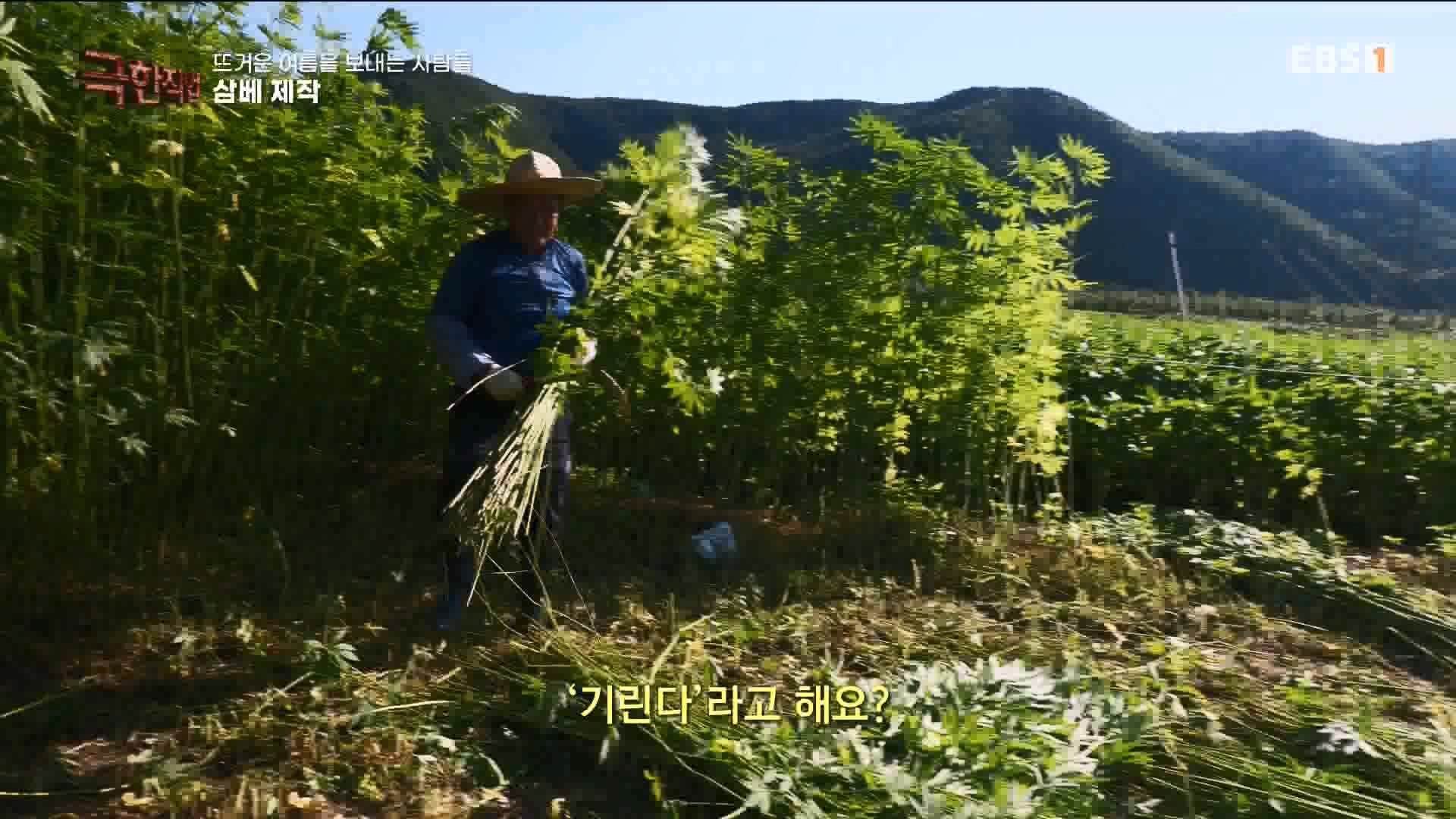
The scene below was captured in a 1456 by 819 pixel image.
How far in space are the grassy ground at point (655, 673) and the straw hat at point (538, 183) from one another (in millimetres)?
1383

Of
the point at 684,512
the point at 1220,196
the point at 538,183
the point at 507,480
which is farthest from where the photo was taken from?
the point at 1220,196

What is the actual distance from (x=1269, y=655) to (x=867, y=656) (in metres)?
1.38

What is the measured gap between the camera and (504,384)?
10.1 ft

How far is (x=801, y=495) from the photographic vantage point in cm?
478

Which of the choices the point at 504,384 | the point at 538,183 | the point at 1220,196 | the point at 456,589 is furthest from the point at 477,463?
the point at 1220,196

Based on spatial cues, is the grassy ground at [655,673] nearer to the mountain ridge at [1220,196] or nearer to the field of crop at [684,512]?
the field of crop at [684,512]

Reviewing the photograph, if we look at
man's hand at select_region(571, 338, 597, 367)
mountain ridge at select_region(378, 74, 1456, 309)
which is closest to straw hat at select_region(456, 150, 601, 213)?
man's hand at select_region(571, 338, 597, 367)

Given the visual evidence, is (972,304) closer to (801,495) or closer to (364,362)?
(801,495)

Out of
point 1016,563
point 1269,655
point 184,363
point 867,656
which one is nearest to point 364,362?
point 184,363

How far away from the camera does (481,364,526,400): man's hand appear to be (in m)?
3.06
